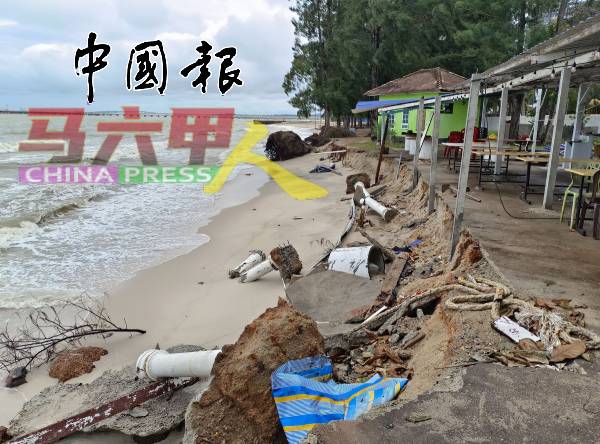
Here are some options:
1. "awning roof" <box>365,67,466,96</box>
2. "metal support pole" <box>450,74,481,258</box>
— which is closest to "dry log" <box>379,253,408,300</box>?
"metal support pole" <box>450,74,481,258</box>

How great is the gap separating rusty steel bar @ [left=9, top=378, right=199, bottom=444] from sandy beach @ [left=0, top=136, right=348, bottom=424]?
636 mm

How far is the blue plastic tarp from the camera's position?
302 centimetres

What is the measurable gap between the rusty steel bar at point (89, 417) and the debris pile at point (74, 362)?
1574mm

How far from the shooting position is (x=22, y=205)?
628 inches

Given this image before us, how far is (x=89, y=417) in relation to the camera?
12.3 ft

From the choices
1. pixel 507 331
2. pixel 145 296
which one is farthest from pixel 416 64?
pixel 507 331

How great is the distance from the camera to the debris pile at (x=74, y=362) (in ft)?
17.5

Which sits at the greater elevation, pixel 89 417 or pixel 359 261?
pixel 359 261

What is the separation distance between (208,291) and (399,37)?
2314cm

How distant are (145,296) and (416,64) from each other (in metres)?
24.7

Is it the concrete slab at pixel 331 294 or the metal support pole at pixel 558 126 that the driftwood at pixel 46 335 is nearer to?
the concrete slab at pixel 331 294

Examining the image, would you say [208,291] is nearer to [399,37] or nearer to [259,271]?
[259,271]

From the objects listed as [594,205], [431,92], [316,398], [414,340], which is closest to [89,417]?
[316,398]

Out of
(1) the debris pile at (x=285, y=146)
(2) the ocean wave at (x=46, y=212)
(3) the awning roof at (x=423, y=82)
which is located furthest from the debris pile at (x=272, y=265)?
(1) the debris pile at (x=285, y=146)
